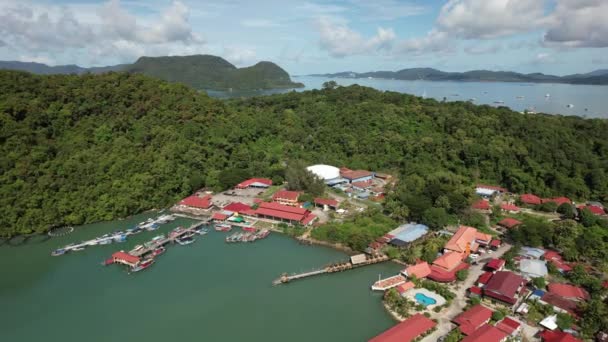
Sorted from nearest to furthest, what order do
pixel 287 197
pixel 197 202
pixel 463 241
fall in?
pixel 463 241 < pixel 287 197 < pixel 197 202

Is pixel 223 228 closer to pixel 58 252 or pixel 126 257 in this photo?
pixel 126 257

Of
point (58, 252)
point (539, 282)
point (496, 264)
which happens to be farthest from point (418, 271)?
point (58, 252)

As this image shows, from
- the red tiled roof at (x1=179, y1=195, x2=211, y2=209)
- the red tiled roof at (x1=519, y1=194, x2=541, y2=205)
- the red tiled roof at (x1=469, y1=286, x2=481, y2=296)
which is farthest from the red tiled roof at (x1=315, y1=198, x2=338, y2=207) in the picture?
the red tiled roof at (x1=519, y1=194, x2=541, y2=205)

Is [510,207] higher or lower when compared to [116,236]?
higher

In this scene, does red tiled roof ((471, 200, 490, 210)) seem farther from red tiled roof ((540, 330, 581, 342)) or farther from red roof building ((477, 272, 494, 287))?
red tiled roof ((540, 330, 581, 342))

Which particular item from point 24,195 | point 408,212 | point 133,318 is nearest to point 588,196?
point 408,212
